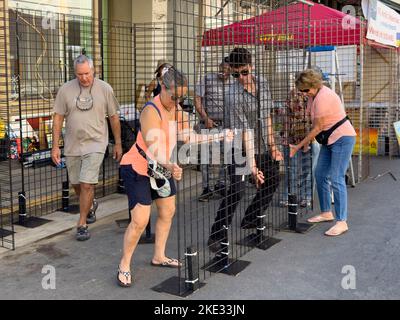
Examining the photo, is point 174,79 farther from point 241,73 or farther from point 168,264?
point 168,264

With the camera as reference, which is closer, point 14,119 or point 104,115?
point 104,115

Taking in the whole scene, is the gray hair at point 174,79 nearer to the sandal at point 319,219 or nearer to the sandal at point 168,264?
the sandal at point 168,264

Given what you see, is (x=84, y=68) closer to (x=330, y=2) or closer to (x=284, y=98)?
(x=284, y=98)

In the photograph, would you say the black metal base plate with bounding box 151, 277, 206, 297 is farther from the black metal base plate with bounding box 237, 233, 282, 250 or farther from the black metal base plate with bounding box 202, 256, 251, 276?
the black metal base plate with bounding box 237, 233, 282, 250

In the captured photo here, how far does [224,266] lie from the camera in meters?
4.14

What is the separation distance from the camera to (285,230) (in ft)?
17.3

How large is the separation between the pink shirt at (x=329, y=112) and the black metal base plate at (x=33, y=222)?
9.96ft

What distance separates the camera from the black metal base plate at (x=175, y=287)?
3.65 meters

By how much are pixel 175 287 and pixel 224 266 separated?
536mm

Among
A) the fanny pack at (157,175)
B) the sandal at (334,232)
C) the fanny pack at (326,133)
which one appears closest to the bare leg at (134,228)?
the fanny pack at (157,175)

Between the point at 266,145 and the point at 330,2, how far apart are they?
12.8 meters

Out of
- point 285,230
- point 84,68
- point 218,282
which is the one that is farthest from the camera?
point 285,230

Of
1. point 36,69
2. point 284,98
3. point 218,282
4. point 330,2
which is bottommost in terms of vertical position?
point 218,282

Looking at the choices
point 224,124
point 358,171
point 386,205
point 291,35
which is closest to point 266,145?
point 224,124
